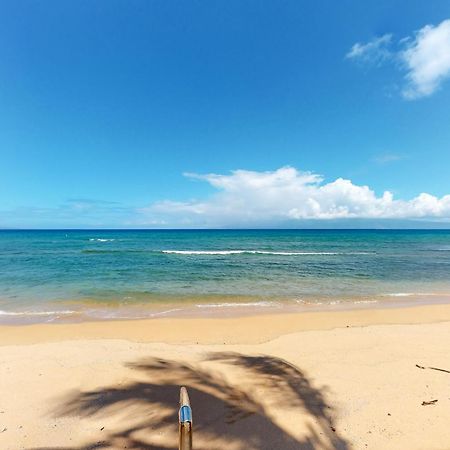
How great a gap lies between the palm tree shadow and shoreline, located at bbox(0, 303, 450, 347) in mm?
2375

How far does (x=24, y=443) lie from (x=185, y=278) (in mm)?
15118

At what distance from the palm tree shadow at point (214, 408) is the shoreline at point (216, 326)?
238 centimetres

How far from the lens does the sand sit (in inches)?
149

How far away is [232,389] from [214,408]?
65 cm

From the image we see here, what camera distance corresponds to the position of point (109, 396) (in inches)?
182

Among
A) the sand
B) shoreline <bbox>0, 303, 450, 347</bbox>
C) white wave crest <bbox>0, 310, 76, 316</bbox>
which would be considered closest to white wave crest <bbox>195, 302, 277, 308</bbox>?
shoreline <bbox>0, 303, 450, 347</bbox>

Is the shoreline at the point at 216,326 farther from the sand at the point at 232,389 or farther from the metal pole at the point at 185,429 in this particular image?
the metal pole at the point at 185,429

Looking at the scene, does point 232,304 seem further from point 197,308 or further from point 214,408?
point 214,408

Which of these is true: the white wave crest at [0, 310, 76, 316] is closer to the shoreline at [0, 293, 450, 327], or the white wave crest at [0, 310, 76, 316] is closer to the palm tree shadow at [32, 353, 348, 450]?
the shoreline at [0, 293, 450, 327]

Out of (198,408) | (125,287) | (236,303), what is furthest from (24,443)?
(125,287)

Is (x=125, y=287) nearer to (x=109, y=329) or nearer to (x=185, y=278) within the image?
(x=185, y=278)

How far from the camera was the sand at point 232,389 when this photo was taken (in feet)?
12.4

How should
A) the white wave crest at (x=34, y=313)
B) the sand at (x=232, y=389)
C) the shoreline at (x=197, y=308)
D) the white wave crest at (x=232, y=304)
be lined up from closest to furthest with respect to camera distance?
the sand at (x=232, y=389)
the shoreline at (x=197, y=308)
the white wave crest at (x=34, y=313)
the white wave crest at (x=232, y=304)

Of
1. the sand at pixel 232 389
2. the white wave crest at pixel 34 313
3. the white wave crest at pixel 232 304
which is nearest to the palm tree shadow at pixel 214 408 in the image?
the sand at pixel 232 389
